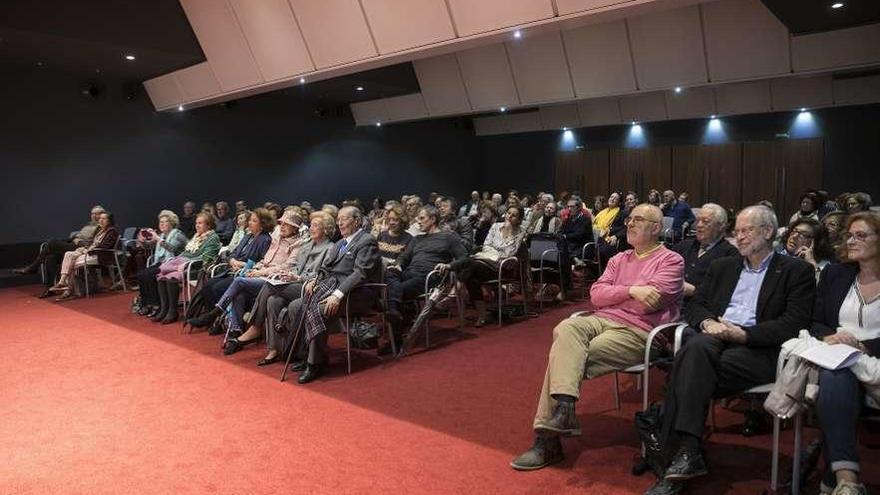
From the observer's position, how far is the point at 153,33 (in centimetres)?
830

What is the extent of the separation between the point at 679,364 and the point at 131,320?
588cm

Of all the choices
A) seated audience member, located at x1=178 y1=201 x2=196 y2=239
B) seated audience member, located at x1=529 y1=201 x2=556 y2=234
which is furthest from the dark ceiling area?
seated audience member, located at x1=178 y1=201 x2=196 y2=239

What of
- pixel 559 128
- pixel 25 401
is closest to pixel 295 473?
pixel 25 401

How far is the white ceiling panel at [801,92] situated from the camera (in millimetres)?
11531

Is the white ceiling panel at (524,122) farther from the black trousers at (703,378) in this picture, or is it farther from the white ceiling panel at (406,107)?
the black trousers at (703,378)

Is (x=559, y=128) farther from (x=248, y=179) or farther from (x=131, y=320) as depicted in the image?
(x=131, y=320)

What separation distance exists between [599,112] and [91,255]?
1094cm

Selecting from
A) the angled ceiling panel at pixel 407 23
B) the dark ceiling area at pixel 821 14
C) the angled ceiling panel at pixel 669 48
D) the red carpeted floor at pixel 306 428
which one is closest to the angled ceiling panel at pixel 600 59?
→ the angled ceiling panel at pixel 669 48

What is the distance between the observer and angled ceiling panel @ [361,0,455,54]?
608 cm

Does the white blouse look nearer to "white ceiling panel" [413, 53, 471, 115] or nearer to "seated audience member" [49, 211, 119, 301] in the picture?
"seated audience member" [49, 211, 119, 301]

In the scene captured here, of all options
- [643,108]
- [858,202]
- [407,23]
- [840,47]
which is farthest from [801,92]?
[407,23]

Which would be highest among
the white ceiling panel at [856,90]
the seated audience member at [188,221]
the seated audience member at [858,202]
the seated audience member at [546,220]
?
the seated audience member at [188,221]

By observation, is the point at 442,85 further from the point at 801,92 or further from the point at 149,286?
the point at 149,286

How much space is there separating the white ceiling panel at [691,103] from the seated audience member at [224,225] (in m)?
9.22
